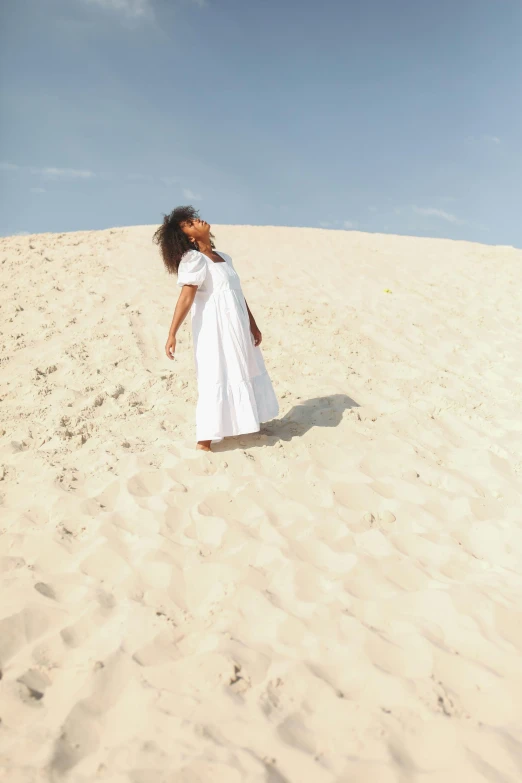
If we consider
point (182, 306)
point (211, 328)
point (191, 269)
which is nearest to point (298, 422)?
point (211, 328)

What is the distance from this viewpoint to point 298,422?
445 cm

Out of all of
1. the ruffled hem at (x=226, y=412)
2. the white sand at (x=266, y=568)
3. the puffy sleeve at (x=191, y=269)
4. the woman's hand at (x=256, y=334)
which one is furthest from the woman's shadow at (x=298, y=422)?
the puffy sleeve at (x=191, y=269)

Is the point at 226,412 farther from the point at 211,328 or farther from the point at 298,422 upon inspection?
the point at 298,422

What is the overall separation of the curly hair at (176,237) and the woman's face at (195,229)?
0.06ft

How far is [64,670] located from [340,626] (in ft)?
3.64

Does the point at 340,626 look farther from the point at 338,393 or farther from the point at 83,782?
the point at 338,393

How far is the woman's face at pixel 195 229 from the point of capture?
381 cm

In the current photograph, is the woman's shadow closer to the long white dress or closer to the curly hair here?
the long white dress

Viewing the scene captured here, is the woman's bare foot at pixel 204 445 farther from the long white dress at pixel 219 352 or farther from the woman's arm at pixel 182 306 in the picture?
the woman's arm at pixel 182 306

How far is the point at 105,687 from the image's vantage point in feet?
6.68

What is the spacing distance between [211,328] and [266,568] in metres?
1.72

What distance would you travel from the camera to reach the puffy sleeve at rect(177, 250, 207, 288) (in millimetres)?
3734

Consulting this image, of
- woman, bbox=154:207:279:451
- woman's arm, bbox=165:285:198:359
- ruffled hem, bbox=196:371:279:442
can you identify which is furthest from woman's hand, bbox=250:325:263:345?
woman's arm, bbox=165:285:198:359

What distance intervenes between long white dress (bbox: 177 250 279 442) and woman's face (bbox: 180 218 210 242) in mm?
128
